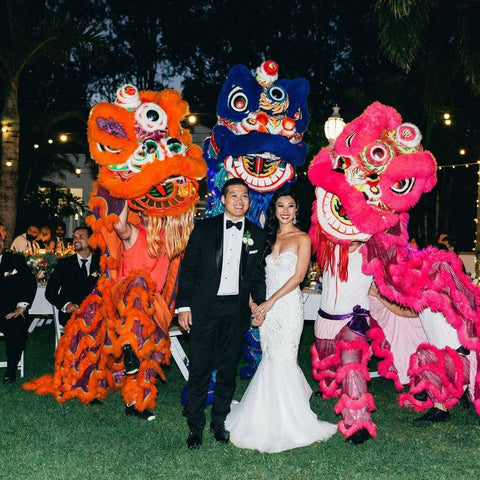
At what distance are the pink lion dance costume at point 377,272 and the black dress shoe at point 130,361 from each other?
128 centimetres

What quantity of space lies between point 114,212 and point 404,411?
2.76 metres

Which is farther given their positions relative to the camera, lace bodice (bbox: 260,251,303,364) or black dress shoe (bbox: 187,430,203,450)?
lace bodice (bbox: 260,251,303,364)

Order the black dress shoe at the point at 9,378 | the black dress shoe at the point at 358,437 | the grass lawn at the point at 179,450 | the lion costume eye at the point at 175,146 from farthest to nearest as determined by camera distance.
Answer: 1. the black dress shoe at the point at 9,378
2. the lion costume eye at the point at 175,146
3. the black dress shoe at the point at 358,437
4. the grass lawn at the point at 179,450

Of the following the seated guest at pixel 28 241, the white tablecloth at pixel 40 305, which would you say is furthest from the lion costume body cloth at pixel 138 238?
the seated guest at pixel 28 241

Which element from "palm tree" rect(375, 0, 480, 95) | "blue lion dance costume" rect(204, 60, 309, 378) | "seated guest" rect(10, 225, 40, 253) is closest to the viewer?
"blue lion dance costume" rect(204, 60, 309, 378)

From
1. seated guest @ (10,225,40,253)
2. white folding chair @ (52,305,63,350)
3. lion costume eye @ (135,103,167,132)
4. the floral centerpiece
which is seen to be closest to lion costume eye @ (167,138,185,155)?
lion costume eye @ (135,103,167,132)

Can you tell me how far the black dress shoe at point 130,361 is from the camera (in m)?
4.41

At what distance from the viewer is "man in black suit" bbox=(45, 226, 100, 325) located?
5750 millimetres

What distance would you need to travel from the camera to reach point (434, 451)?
4.01 meters

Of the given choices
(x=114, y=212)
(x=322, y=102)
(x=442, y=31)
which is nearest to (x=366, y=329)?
(x=114, y=212)

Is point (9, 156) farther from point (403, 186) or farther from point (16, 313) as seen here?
point (403, 186)

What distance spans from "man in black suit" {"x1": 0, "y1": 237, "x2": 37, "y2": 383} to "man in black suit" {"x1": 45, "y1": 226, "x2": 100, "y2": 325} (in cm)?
20

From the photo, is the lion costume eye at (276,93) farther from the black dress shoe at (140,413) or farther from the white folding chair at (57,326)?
the white folding chair at (57,326)

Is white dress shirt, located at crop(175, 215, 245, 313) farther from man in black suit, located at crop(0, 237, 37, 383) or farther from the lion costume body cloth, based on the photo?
man in black suit, located at crop(0, 237, 37, 383)
